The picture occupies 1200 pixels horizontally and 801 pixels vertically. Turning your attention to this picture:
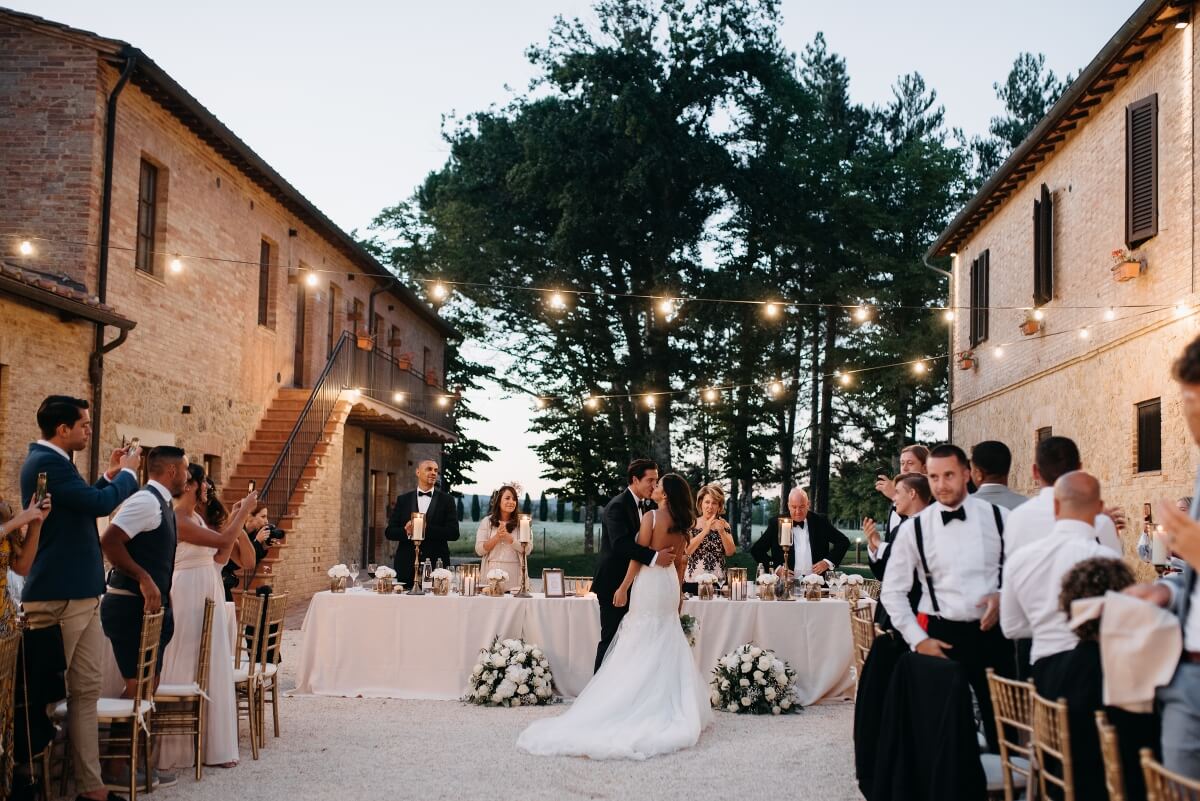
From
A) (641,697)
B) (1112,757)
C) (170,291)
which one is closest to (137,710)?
(641,697)

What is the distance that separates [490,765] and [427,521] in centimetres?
362

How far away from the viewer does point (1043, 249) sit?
50.8ft

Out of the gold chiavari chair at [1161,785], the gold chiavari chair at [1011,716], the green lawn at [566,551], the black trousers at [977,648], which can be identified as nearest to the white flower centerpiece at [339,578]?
the black trousers at [977,648]

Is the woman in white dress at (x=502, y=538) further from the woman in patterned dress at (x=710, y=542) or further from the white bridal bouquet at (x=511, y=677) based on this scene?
the woman in patterned dress at (x=710, y=542)

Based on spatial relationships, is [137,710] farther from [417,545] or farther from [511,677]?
[417,545]

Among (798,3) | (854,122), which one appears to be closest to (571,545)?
(854,122)

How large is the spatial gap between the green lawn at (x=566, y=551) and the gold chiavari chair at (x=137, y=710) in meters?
17.5

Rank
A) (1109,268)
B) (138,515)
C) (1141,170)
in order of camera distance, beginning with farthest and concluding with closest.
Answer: (1109,268), (1141,170), (138,515)

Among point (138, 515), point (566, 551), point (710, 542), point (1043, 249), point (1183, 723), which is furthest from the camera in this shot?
point (566, 551)

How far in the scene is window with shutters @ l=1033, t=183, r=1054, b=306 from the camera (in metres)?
15.4

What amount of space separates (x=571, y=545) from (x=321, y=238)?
23572 millimetres

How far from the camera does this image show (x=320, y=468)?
58.0ft

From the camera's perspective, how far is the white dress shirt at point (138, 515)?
575 cm

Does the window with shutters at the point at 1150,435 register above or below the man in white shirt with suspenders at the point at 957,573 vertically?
above
